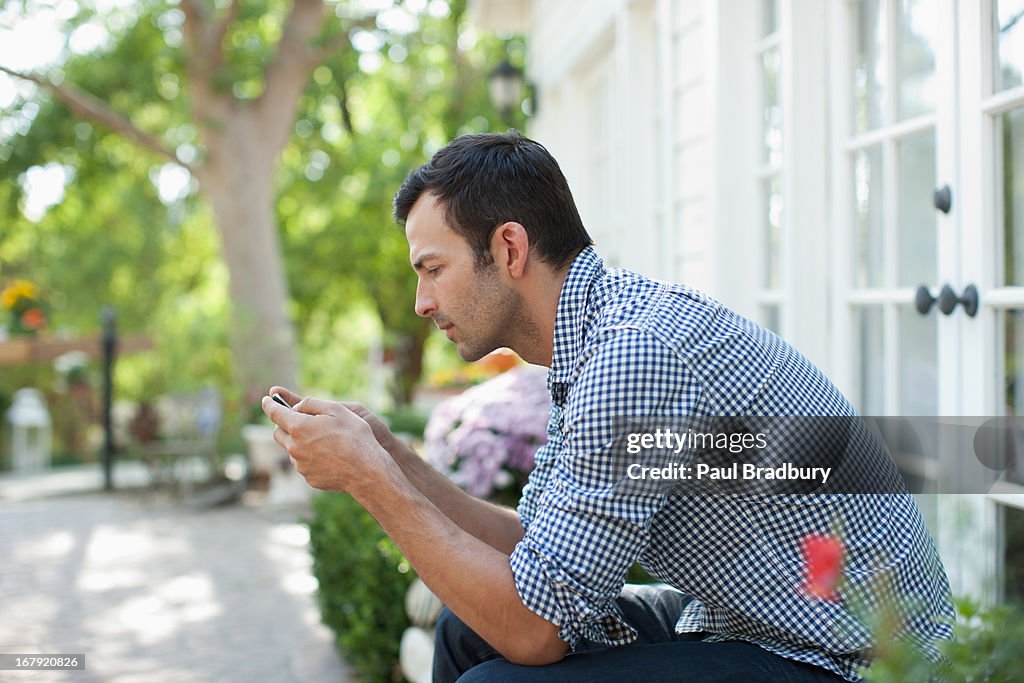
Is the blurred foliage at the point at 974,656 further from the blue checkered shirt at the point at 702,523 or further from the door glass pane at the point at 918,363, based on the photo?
the door glass pane at the point at 918,363

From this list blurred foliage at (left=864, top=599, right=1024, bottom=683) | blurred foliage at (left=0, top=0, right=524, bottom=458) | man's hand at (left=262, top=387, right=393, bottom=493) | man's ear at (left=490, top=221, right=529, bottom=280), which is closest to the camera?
blurred foliage at (left=864, top=599, right=1024, bottom=683)

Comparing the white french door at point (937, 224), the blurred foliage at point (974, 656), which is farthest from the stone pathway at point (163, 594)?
the blurred foliage at point (974, 656)

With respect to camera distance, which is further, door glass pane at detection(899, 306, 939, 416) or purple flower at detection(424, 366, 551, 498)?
purple flower at detection(424, 366, 551, 498)

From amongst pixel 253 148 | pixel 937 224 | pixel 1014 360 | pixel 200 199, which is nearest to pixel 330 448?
pixel 1014 360

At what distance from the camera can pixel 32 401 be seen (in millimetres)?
10461

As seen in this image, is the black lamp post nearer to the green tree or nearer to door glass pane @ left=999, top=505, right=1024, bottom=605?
the green tree

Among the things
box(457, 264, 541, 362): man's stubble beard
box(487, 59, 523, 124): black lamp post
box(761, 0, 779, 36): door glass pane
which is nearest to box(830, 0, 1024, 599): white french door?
box(761, 0, 779, 36): door glass pane

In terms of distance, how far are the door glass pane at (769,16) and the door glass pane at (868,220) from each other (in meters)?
0.69

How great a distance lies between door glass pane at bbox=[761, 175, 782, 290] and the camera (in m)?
3.22

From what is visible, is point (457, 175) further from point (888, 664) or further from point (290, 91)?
point (290, 91)

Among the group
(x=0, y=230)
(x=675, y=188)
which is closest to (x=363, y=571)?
(x=675, y=188)

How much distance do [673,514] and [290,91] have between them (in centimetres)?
856

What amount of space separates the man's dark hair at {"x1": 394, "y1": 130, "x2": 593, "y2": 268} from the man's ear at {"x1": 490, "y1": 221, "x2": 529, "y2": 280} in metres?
0.01

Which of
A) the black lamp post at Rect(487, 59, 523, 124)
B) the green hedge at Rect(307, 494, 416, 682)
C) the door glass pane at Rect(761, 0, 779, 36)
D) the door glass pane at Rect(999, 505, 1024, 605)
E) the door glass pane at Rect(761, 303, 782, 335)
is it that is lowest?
the green hedge at Rect(307, 494, 416, 682)
